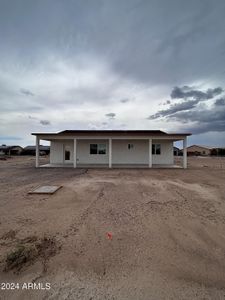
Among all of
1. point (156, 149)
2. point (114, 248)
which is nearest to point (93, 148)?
point (156, 149)

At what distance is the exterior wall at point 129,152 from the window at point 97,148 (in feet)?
3.46

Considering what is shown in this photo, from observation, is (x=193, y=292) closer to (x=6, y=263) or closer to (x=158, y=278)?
(x=158, y=278)

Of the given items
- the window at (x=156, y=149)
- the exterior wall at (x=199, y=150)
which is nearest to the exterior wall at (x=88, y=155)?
the window at (x=156, y=149)

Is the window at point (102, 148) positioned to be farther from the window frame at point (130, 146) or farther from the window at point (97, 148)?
the window frame at point (130, 146)

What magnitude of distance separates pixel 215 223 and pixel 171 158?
1380cm

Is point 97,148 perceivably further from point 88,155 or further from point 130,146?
point 130,146

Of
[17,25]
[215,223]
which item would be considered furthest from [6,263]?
[17,25]

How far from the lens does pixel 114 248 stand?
2.92 m

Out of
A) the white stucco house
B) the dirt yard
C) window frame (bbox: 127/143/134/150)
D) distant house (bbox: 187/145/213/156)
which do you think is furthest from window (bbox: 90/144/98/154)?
distant house (bbox: 187/145/213/156)

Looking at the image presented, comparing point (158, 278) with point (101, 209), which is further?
point (101, 209)

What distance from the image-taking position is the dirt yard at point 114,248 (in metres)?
2.09

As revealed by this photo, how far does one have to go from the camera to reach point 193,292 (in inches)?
80.6

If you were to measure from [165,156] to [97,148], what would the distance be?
731 cm

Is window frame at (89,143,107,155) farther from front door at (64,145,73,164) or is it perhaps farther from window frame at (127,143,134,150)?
window frame at (127,143,134,150)
